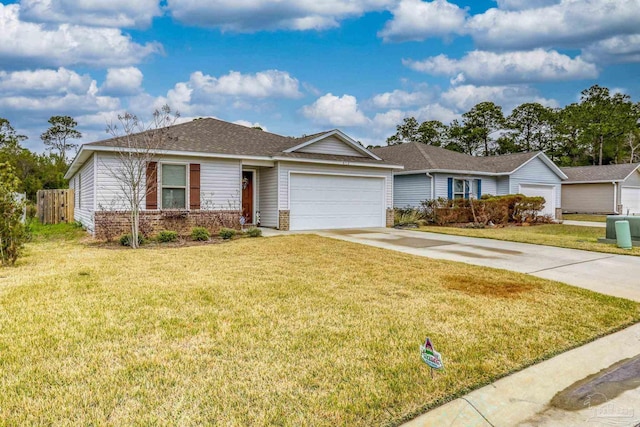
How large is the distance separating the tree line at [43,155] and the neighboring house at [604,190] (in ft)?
129

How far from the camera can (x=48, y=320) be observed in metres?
4.24

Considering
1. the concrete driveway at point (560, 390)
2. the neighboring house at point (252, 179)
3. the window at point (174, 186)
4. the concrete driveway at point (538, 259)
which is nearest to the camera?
the concrete driveway at point (560, 390)

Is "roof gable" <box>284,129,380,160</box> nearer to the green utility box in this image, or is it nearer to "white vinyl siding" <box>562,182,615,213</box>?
the green utility box

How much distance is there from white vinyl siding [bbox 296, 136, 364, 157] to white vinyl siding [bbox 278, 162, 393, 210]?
33.3 inches

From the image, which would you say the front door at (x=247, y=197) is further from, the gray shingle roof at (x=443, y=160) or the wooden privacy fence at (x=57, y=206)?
the wooden privacy fence at (x=57, y=206)

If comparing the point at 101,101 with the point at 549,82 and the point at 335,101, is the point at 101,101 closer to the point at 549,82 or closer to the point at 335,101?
the point at 335,101

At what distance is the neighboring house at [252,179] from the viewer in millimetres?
12297

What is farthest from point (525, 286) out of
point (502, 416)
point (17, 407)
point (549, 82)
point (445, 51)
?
point (549, 82)

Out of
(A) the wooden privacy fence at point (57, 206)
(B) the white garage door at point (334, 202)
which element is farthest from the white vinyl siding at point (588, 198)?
(A) the wooden privacy fence at point (57, 206)

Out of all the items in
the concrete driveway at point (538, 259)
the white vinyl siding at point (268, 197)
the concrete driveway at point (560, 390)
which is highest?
the white vinyl siding at point (268, 197)

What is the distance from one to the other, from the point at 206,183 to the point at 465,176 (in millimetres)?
14596

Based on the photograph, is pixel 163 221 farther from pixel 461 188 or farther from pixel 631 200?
pixel 631 200

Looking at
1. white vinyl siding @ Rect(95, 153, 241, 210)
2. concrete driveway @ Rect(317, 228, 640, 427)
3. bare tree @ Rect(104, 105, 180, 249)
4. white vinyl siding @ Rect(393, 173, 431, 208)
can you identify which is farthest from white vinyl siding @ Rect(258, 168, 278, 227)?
concrete driveway @ Rect(317, 228, 640, 427)

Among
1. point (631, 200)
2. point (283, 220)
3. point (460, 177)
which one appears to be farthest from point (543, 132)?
point (283, 220)
